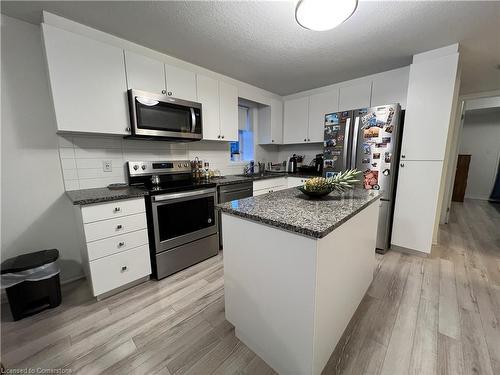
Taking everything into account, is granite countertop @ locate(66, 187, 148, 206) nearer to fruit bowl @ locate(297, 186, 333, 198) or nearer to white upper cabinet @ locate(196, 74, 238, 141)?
white upper cabinet @ locate(196, 74, 238, 141)

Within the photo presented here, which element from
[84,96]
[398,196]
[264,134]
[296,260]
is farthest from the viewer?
[264,134]

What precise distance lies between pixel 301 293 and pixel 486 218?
509cm

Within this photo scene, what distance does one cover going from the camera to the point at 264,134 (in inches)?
145

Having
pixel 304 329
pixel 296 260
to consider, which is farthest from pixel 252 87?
pixel 304 329

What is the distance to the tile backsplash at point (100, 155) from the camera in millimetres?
1933

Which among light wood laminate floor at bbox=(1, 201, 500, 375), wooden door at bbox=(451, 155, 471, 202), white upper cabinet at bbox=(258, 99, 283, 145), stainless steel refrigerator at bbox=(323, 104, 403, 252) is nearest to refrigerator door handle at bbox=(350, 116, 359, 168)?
stainless steel refrigerator at bbox=(323, 104, 403, 252)

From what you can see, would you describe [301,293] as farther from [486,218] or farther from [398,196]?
[486,218]

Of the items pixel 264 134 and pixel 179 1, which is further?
pixel 264 134

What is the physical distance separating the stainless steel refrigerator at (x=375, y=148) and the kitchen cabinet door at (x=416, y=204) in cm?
8

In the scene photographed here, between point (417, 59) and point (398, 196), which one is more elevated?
point (417, 59)

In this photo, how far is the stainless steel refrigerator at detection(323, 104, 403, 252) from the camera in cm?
237

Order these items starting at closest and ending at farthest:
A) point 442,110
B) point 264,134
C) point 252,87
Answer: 1. point 442,110
2. point 252,87
3. point 264,134

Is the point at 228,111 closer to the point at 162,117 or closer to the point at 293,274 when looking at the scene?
A: the point at 162,117

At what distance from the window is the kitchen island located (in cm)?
234
